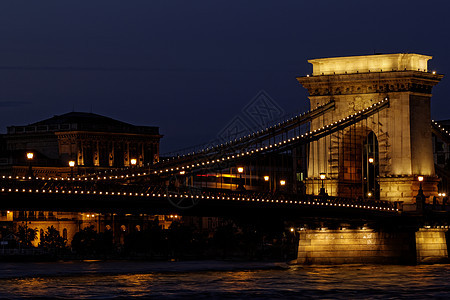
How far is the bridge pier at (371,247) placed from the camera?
10200cm

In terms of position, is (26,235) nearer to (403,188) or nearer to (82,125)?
(82,125)

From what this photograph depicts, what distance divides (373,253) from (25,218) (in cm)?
8024

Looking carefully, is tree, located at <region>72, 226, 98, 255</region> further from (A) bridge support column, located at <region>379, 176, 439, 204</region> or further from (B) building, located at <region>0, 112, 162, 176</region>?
(A) bridge support column, located at <region>379, 176, 439, 204</region>

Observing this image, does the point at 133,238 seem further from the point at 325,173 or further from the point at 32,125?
the point at 325,173

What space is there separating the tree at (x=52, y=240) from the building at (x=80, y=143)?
14.7 m

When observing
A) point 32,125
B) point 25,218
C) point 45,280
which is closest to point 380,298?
point 45,280

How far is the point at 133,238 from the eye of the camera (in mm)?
160000

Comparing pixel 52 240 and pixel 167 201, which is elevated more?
pixel 167 201

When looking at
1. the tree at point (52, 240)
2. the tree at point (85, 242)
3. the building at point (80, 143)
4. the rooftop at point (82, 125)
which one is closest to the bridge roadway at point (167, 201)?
the tree at point (85, 242)

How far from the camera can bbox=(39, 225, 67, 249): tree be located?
162 m

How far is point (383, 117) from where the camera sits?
106 metres

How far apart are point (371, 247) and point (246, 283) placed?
1688cm

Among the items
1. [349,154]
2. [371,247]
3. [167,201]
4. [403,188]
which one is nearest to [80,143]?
[349,154]

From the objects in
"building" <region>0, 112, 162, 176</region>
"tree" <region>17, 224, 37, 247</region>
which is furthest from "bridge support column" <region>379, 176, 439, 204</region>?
"building" <region>0, 112, 162, 176</region>
